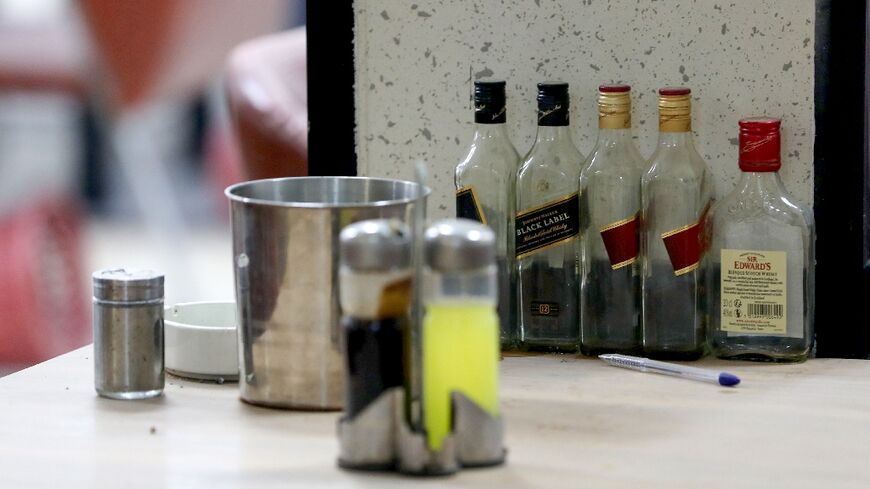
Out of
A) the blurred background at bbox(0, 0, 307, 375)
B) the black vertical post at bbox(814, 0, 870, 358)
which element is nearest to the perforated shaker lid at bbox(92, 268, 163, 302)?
the black vertical post at bbox(814, 0, 870, 358)

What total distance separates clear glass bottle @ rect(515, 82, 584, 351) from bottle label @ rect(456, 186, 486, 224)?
44mm

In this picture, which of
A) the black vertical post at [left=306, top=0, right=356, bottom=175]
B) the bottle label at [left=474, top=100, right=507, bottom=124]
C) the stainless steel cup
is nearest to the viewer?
the stainless steel cup

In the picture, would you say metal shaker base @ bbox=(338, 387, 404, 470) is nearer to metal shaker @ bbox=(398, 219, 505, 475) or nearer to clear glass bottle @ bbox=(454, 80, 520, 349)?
metal shaker @ bbox=(398, 219, 505, 475)

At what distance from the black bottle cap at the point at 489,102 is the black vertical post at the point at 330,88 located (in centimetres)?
23

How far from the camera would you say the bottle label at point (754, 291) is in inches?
52.5

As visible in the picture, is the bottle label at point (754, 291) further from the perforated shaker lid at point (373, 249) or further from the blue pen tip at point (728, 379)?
the perforated shaker lid at point (373, 249)

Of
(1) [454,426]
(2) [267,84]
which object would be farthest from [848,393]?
(2) [267,84]

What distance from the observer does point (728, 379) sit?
1275 millimetres

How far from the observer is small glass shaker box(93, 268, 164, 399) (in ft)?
4.03

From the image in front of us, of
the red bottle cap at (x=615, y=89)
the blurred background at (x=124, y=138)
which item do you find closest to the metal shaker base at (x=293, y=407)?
the red bottle cap at (x=615, y=89)

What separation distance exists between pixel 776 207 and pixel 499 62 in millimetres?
372

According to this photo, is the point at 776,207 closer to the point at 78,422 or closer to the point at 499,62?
the point at 499,62

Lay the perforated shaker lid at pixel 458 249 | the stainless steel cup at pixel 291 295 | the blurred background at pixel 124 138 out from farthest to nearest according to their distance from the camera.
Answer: the blurred background at pixel 124 138, the stainless steel cup at pixel 291 295, the perforated shaker lid at pixel 458 249

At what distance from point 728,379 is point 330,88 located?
60 centimetres
